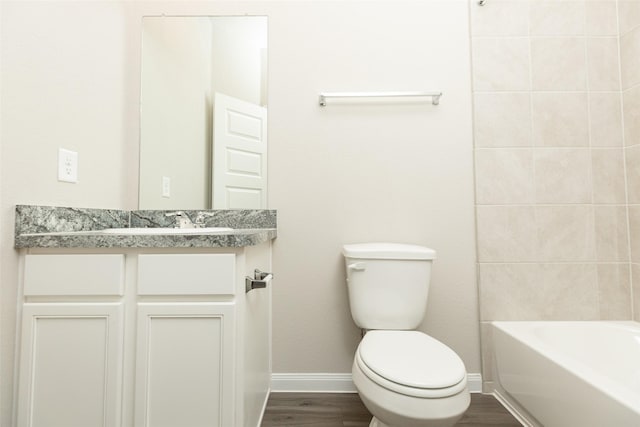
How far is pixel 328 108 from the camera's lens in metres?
1.63

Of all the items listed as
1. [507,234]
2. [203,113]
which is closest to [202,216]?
[203,113]

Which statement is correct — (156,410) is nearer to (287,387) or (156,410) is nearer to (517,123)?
(287,387)

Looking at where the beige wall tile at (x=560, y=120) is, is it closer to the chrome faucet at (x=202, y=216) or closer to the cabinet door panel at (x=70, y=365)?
the chrome faucet at (x=202, y=216)

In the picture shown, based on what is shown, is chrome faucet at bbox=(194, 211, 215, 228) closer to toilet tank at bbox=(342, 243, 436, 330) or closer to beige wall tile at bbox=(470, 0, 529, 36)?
toilet tank at bbox=(342, 243, 436, 330)

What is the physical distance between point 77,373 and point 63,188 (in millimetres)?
633

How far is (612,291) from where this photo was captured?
1.56m

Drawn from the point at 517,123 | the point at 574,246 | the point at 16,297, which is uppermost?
the point at 517,123

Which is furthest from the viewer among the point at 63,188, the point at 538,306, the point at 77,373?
the point at 538,306

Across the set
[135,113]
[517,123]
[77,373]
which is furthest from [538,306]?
[135,113]

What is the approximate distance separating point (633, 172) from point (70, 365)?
2.39 metres

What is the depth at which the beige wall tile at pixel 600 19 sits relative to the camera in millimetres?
1612

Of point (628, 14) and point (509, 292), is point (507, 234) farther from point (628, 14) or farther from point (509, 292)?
point (628, 14)

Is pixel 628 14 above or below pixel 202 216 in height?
above

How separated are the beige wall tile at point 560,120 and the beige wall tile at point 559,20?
320 millimetres
